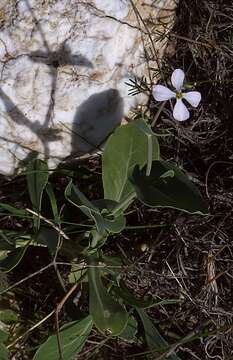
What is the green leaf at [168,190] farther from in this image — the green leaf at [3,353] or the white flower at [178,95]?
the green leaf at [3,353]

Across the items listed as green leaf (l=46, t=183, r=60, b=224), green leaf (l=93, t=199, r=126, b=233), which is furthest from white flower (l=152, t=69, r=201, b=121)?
green leaf (l=46, t=183, r=60, b=224)

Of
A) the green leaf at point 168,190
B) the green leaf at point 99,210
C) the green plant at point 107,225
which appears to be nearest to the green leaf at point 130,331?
the green plant at point 107,225

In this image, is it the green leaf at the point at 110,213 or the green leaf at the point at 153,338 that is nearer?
the green leaf at the point at 110,213

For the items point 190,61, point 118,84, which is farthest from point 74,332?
point 190,61

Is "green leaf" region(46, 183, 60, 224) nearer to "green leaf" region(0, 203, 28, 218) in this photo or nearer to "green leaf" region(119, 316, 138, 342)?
"green leaf" region(0, 203, 28, 218)

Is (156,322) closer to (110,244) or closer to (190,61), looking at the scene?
(110,244)

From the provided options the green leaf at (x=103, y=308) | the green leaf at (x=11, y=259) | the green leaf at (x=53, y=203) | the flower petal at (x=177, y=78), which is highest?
the flower petal at (x=177, y=78)

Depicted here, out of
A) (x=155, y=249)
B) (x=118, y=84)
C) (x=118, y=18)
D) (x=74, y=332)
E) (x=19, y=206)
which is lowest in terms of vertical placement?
(x=74, y=332)
